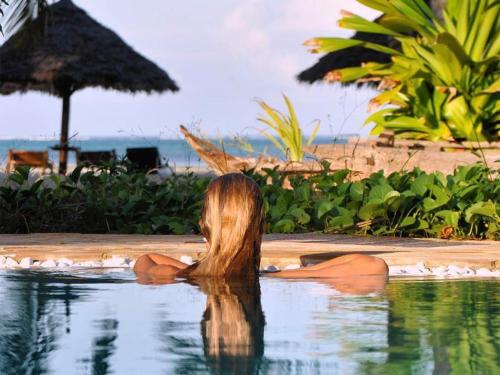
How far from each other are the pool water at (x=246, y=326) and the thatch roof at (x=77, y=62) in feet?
55.4

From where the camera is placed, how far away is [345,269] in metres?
5.82

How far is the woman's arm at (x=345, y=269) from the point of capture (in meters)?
5.72

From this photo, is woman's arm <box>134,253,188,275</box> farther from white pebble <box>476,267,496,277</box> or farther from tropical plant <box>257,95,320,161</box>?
tropical plant <box>257,95,320,161</box>

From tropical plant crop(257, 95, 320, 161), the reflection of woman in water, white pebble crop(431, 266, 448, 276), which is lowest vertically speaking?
the reflection of woman in water

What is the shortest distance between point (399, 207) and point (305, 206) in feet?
2.79

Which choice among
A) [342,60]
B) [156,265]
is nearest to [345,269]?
[156,265]

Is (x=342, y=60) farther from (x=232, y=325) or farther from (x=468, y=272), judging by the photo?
(x=232, y=325)

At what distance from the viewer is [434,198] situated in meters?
8.69

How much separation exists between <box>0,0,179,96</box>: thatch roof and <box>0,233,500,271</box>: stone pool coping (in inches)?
593

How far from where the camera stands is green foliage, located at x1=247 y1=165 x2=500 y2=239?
823 centimetres

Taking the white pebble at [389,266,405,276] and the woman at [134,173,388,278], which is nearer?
the woman at [134,173,388,278]

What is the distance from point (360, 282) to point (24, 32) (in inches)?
502

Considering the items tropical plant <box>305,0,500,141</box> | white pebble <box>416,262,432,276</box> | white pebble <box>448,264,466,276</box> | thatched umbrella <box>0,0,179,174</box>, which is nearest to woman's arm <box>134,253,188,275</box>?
white pebble <box>416,262,432,276</box>

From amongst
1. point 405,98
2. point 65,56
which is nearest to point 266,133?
point 405,98
